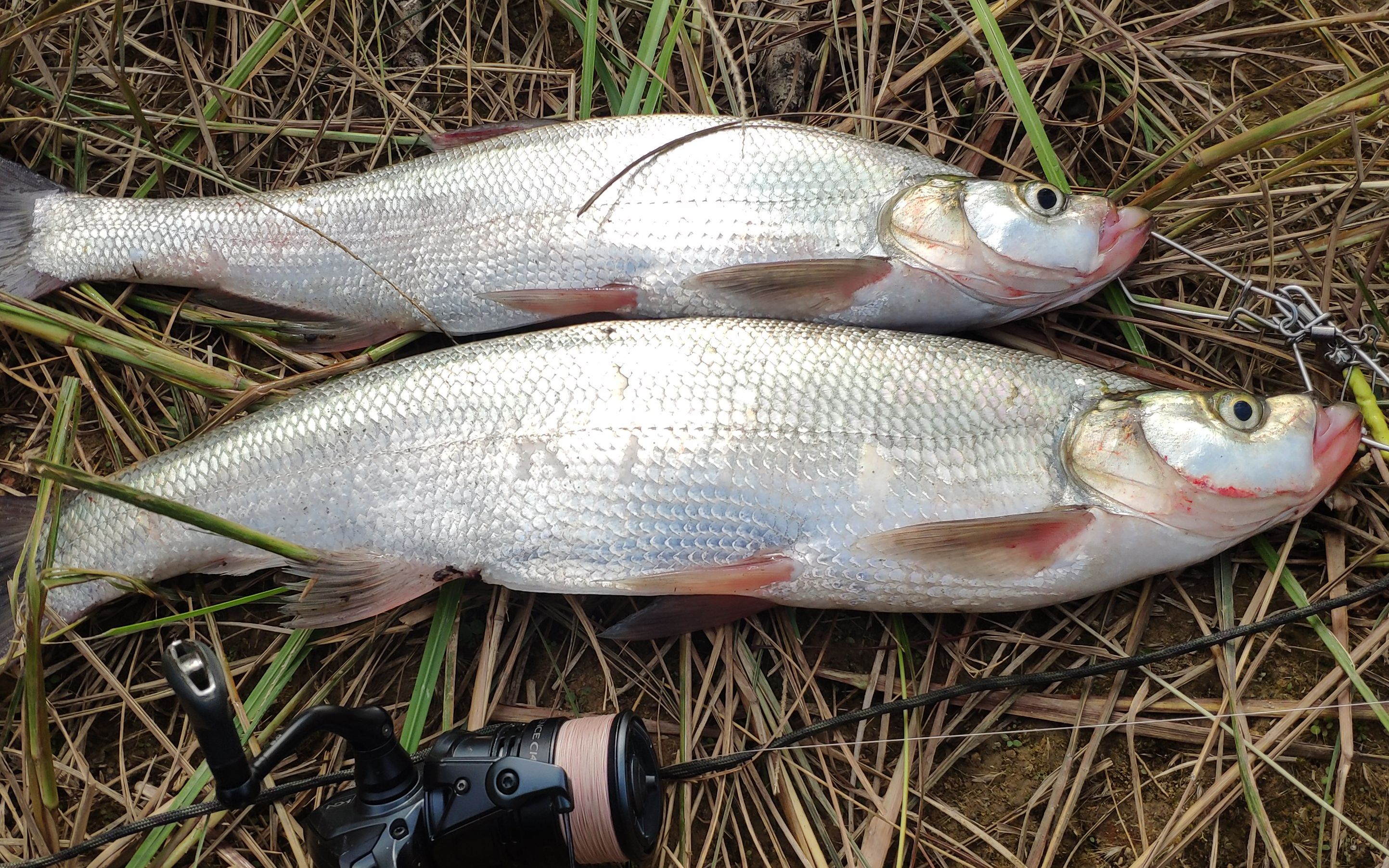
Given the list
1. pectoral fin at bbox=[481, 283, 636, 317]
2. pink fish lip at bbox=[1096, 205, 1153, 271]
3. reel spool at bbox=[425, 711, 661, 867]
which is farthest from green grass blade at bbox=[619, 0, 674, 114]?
reel spool at bbox=[425, 711, 661, 867]

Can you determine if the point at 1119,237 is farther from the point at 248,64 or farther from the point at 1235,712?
the point at 248,64

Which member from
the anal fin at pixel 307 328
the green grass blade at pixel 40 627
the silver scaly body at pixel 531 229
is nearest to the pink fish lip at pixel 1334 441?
the silver scaly body at pixel 531 229

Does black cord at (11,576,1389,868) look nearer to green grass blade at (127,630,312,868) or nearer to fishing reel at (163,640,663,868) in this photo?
green grass blade at (127,630,312,868)

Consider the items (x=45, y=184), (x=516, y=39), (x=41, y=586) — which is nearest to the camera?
(x=41, y=586)

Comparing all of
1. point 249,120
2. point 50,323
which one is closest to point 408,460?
point 50,323

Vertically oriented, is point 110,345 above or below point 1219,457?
below

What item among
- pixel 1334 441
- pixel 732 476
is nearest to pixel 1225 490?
pixel 1334 441

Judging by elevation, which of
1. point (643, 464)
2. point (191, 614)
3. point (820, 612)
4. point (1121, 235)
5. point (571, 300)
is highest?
point (1121, 235)

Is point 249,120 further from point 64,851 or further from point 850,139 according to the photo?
point 64,851
